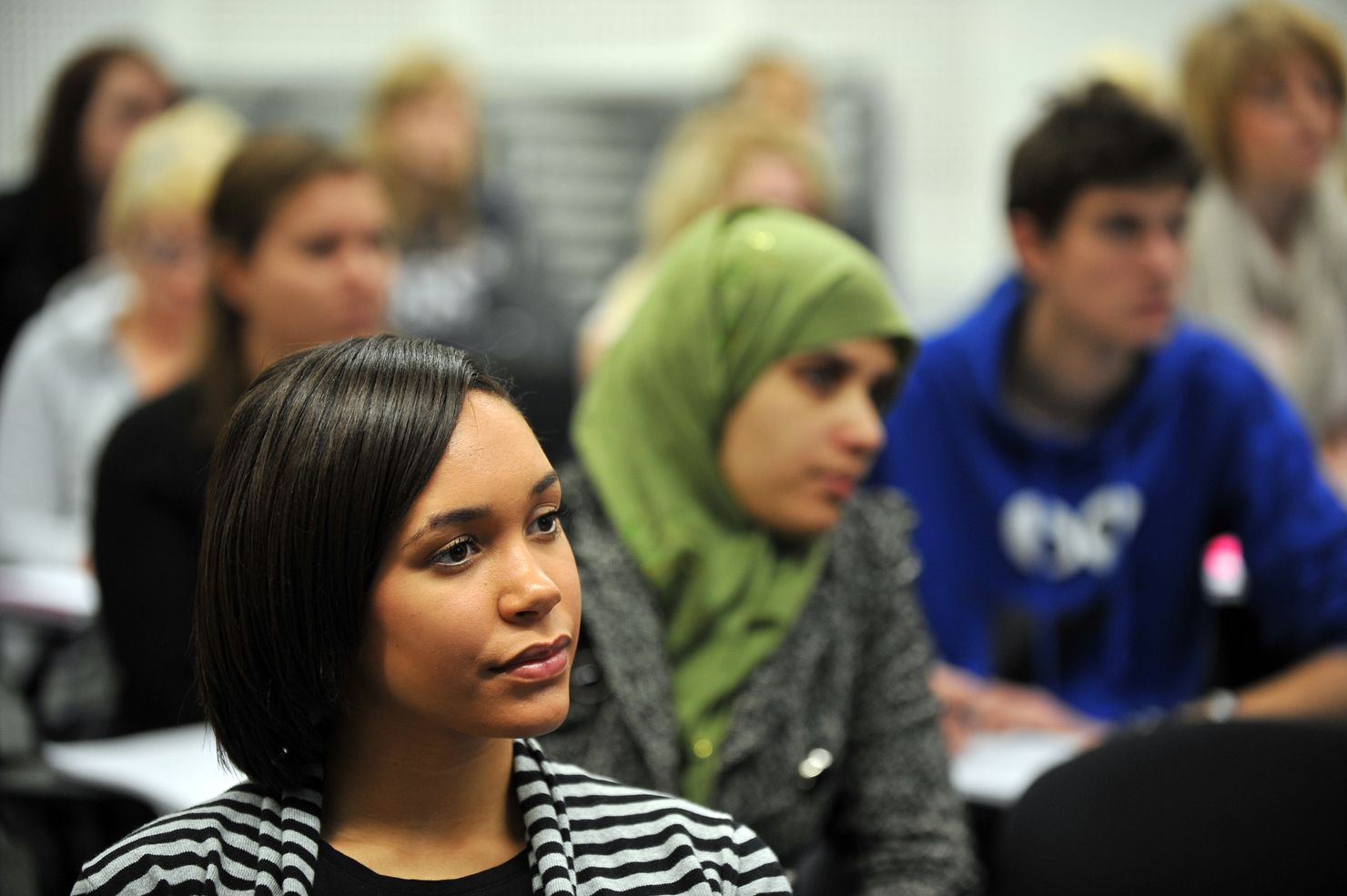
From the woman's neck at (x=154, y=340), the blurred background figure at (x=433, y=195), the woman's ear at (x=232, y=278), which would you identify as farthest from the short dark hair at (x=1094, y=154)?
the blurred background figure at (x=433, y=195)

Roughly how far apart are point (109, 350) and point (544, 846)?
2546mm

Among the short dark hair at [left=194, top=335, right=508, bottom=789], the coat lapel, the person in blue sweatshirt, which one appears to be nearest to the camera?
the short dark hair at [left=194, top=335, right=508, bottom=789]

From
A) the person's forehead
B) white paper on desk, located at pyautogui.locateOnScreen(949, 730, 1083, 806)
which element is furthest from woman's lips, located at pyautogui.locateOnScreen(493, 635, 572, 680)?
the person's forehead

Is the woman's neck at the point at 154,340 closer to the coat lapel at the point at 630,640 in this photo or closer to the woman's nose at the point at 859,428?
the coat lapel at the point at 630,640

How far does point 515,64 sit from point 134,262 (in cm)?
416

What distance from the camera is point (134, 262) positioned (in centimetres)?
327

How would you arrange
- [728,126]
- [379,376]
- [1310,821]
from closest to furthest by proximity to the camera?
[379,376] → [1310,821] → [728,126]

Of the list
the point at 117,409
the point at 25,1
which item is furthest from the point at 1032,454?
the point at 25,1

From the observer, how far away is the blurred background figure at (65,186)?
13.1 feet

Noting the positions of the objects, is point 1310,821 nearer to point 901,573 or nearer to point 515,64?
point 901,573

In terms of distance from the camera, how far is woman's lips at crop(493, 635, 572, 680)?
3.57 ft

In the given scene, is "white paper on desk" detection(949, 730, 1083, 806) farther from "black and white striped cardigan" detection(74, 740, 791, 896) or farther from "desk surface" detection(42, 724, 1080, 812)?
"black and white striped cardigan" detection(74, 740, 791, 896)

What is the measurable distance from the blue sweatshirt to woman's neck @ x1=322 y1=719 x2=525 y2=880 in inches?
59.8

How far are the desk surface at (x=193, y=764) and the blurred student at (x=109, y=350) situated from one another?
1092mm
